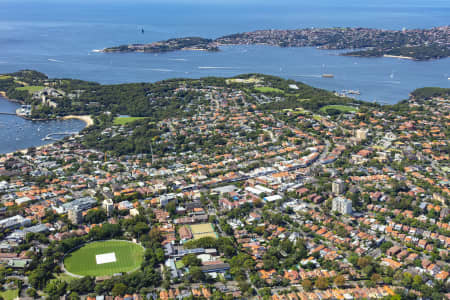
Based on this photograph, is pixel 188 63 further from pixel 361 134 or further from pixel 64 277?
pixel 64 277

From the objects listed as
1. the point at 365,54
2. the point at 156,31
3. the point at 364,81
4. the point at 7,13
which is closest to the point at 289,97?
the point at 364,81

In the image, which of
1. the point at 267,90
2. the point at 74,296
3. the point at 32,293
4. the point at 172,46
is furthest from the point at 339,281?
the point at 172,46

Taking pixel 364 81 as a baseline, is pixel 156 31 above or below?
above

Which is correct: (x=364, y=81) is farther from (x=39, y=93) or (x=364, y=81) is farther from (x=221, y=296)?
(x=221, y=296)

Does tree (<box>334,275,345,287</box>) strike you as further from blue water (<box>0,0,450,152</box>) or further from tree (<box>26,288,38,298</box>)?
blue water (<box>0,0,450,152</box>)

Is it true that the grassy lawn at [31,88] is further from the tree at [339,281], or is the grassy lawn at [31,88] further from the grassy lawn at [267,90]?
the tree at [339,281]

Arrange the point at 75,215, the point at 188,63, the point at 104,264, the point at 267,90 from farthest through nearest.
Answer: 1. the point at 188,63
2. the point at 267,90
3. the point at 75,215
4. the point at 104,264
